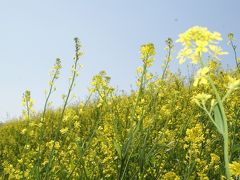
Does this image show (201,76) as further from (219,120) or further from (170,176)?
(170,176)

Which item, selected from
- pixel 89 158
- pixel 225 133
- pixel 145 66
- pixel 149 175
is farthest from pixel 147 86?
pixel 225 133

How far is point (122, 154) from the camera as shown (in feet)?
10.5

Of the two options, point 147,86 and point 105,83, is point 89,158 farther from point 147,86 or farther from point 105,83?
point 147,86

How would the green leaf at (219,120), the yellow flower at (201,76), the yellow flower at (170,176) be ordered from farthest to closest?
the yellow flower at (170,176), the yellow flower at (201,76), the green leaf at (219,120)

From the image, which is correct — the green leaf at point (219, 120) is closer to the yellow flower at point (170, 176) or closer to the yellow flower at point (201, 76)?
the yellow flower at point (201, 76)

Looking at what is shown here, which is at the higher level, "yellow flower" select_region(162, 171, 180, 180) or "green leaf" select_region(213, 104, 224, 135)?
"green leaf" select_region(213, 104, 224, 135)

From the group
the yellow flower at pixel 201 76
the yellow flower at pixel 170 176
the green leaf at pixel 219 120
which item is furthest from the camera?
the yellow flower at pixel 170 176

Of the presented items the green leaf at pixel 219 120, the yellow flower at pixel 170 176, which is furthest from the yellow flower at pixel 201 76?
the yellow flower at pixel 170 176

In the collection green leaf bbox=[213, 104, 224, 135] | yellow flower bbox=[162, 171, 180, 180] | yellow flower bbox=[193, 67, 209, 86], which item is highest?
yellow flower bbox=[193, 67, 209, 86]

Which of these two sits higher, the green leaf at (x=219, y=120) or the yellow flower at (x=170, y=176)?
the green leaf at (x=219, y=120)

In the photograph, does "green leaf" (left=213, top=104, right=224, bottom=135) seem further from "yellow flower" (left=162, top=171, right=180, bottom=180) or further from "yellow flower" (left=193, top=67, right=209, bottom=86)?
"yellow flower" (left=162, top=171, right=180, bottom=180)

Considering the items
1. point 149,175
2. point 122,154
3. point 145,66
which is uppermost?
Answer: point 145,66

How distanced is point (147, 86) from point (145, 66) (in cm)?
37

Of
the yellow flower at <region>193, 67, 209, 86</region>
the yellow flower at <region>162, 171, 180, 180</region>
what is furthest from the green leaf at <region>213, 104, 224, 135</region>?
the yellow flower at <region>162, 171, 180, 180</region>
